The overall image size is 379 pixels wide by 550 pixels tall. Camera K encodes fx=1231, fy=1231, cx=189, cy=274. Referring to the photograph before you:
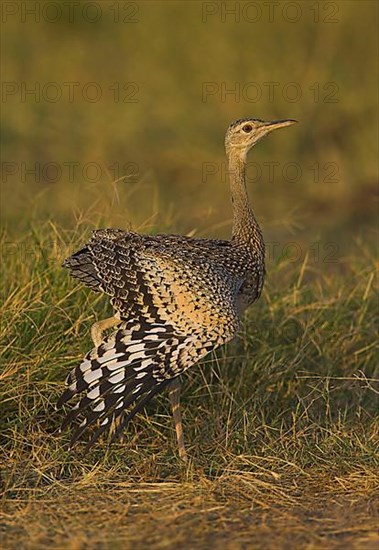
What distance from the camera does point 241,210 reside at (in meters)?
5.58

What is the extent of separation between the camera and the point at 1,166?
9648 millimetres

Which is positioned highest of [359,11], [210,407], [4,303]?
[359,11]

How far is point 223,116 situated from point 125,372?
5.98 meters

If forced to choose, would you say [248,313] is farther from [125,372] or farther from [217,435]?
[125,372]

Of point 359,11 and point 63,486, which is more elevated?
point 359,11

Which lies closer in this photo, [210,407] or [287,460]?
[287,460]

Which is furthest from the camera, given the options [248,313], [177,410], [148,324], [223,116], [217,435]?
[223,116]

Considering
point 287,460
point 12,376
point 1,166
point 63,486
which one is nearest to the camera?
point 63,486

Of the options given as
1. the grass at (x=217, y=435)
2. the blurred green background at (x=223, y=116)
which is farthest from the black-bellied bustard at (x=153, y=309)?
the blurred green background at (x=223, y=116)

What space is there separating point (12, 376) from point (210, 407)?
91cm

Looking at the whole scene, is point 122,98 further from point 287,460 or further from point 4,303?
point 287,460

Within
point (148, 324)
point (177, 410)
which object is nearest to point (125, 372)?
point (148, 324)

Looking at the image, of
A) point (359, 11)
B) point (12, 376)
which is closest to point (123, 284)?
point (12, 376)

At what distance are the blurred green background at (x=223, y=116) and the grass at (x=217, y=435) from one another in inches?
118
